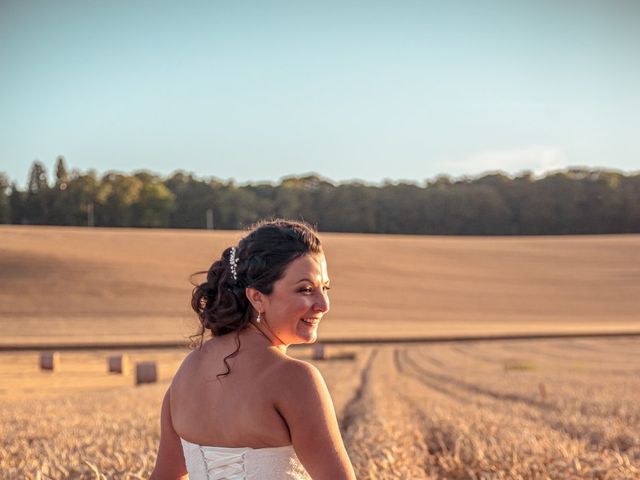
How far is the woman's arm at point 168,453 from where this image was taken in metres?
2.69

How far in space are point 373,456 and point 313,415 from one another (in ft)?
9.21

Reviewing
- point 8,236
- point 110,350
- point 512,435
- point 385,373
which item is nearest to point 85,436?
point 512,435

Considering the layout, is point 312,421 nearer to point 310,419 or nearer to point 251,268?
point 310,419

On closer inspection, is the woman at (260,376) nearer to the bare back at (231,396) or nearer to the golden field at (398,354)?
the bare back at (231,396)

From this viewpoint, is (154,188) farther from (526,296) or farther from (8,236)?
(526,296)

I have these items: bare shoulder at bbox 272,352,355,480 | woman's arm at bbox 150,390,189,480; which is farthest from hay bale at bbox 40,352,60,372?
bare shoulder at bbox 272,352,355,480

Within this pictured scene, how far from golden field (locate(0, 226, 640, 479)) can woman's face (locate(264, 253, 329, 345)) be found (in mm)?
609

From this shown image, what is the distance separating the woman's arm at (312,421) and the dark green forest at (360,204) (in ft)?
321

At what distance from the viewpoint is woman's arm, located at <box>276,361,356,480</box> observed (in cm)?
222

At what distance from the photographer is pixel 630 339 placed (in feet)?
109

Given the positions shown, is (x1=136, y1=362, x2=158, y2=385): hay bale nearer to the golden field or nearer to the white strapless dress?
the golden field

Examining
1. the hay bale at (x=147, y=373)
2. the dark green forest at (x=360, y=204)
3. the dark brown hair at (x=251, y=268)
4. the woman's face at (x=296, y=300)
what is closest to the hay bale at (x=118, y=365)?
the hay bale at (x=147, y=373)

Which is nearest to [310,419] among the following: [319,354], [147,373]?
[147,373]

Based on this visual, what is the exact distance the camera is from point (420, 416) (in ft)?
30.8
